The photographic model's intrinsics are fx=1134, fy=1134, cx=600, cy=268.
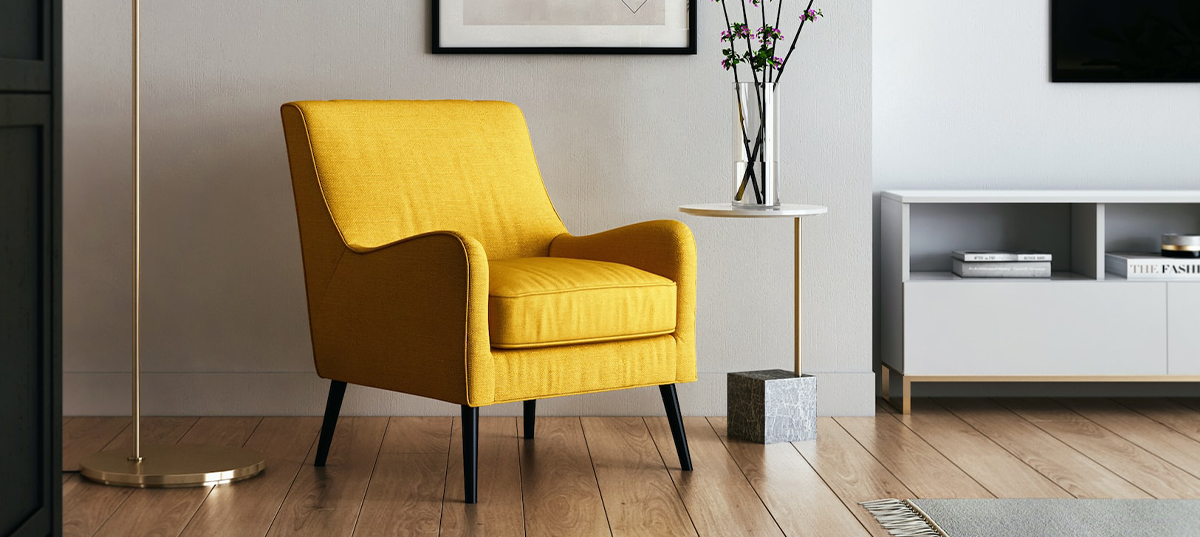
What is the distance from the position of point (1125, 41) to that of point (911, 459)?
1.63 m

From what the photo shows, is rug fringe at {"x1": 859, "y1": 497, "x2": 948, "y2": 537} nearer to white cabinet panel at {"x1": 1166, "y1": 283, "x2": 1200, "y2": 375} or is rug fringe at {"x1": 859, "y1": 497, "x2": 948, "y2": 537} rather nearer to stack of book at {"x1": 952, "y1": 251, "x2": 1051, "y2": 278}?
stack of book at {"x1": 952, "y1": 251, "x2": 1051, "y2": 278}

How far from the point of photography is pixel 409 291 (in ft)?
7.75

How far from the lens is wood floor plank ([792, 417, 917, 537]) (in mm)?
2344

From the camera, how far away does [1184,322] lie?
3.18 metres

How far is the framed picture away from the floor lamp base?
1250 mm

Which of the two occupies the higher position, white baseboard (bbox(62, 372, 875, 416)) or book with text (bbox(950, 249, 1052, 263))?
book with text (bbox(950, 249, 1052, 263))

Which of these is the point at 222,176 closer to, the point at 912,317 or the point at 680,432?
the point at 680,432

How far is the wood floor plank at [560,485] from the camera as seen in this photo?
218 cm

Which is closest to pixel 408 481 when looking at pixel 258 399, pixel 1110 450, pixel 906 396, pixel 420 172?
pixel 420 172

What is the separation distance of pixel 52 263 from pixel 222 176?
143 centimetres

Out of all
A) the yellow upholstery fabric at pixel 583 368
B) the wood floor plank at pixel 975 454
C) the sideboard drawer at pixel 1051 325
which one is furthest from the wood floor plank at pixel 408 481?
the sideboard drawer at pixel 1051 325

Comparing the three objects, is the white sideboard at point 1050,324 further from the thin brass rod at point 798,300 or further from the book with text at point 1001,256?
the thin brass rod at point 798,300

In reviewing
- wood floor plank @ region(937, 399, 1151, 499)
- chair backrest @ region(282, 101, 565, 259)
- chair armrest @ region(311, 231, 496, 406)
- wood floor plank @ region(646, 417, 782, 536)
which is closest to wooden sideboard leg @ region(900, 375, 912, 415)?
wood floor plank @ region(937, 399, 1151, 499)

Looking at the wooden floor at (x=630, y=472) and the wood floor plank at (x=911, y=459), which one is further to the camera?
the wood floor plank at (x=911, y=459)
